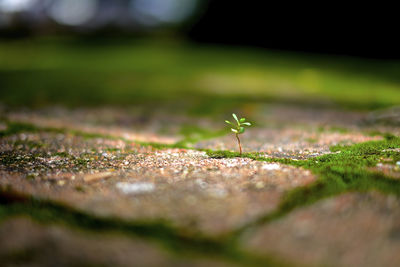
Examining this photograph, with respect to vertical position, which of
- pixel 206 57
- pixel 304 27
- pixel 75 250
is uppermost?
pixel 304 27

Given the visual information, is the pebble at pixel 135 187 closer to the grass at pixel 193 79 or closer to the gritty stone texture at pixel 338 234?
the gritty stone texture at pixel 338 234

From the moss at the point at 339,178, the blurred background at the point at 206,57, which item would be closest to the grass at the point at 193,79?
the blurred background at the point at 206,57

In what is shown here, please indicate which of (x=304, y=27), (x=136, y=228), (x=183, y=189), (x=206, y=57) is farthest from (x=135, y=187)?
(x=304, y=27)

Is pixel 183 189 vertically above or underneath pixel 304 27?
underneath

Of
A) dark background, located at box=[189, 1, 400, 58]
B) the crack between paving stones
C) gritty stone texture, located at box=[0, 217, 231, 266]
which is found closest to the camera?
gritty stone texture, located at box=[0, 217, 231, 266]

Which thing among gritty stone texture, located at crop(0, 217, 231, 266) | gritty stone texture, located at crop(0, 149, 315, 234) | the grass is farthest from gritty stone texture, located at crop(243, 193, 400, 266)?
the grass

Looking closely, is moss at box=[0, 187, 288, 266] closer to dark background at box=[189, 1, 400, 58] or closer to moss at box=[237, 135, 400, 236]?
moss at box=[237, 135, 400, 236]

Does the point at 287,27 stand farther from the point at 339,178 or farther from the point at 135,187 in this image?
the point at 135,187
